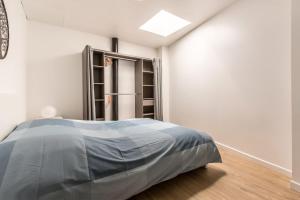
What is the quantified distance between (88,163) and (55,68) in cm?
246

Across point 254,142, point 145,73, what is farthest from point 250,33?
point 145,73

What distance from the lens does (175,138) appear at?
1601 mm

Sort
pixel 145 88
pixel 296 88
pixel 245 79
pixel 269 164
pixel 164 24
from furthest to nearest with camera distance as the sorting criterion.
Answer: pixel 145 88 < pixel 164 24 < pixel 245 79 < pixel 269 164 < pixel 296 88

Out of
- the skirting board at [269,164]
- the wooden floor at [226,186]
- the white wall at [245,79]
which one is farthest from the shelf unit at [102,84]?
the skirting board at [269,164]

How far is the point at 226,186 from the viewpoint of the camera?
1.61 m

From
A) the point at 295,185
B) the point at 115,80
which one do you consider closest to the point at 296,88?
the point at 295,185

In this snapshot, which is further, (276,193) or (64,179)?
(276,193)

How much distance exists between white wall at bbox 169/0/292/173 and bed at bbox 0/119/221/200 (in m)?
1.18

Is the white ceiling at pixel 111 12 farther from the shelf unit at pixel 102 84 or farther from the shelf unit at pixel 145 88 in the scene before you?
the shelf unit at pixel 145 88

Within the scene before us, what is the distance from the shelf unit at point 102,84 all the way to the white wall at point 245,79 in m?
0.94

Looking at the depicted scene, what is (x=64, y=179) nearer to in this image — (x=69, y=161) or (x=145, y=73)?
(x=69, y=161)

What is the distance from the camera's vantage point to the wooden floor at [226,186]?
146cm

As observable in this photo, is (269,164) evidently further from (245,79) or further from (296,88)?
(245,79)

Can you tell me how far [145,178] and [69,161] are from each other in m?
0.63
